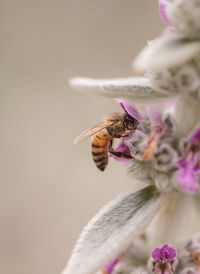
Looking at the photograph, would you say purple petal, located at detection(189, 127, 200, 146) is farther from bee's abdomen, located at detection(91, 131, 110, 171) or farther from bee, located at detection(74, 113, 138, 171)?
bee's abdomen, located at detection(91, 131, 110, 171)

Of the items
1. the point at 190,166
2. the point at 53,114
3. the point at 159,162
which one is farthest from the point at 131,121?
the point at 53,114

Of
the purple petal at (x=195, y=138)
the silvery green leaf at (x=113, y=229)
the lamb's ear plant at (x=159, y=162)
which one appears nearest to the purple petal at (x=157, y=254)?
the lamb's ear plant at (x=159, y=162)

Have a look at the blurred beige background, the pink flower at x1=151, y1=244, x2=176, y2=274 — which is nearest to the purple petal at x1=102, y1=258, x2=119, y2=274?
the pink flower at x1=151, y1=244, x2=176, y2=274

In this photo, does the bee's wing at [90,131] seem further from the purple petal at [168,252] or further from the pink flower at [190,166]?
the purple petal at [168,252]

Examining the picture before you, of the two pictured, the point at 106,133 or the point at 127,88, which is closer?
the point at 127,88

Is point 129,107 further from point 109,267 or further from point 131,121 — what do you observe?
point 109,267

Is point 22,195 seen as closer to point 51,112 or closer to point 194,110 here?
point 51,112
